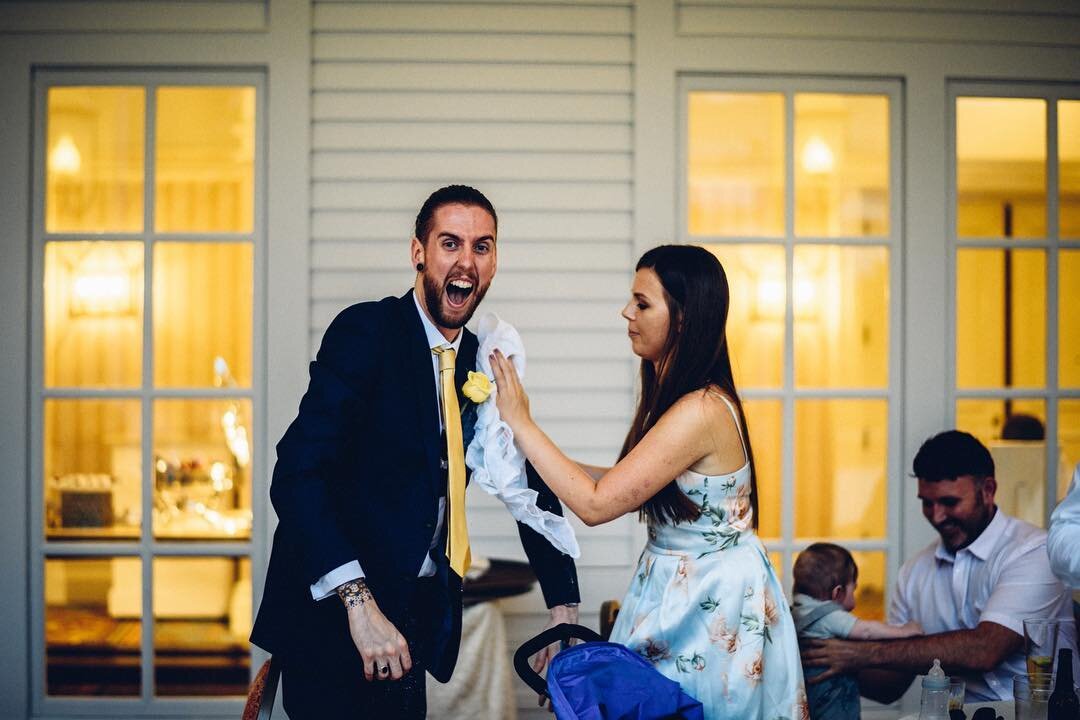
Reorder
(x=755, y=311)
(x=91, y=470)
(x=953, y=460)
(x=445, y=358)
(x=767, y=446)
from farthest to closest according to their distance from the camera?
(x=755, y=311)
(x=767, y=446)
(x=91, y=470)
(x=953, y=460)
(x=445, y=358)

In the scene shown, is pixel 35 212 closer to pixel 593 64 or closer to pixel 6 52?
pixel 6 52

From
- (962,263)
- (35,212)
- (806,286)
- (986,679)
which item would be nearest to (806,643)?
(986,679)

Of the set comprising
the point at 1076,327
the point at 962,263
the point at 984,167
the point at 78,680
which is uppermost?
the point at 984,167

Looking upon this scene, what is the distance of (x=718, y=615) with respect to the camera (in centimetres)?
219

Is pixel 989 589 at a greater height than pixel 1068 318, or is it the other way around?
pixel 1068 318

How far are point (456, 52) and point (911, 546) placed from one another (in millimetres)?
2528

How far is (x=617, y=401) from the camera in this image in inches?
150

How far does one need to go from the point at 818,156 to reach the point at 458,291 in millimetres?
2577

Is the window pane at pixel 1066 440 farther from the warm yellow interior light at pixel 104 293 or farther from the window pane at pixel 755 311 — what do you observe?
the warm yellow interior light at pixel 104 293

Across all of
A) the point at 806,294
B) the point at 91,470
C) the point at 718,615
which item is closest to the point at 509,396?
the point at 718,615

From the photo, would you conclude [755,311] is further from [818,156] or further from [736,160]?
[818,156]

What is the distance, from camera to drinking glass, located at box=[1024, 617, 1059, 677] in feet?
6.61

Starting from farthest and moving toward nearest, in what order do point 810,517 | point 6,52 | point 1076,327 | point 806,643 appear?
point 810,517 → point 1076,327 → point 6,52 → point 806,643

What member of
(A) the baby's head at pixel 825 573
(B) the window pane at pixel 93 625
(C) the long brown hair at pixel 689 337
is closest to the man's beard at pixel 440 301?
(C) the long brown hair at pixel 689 337
